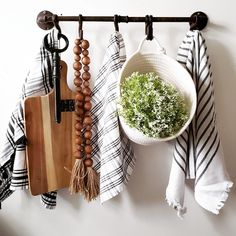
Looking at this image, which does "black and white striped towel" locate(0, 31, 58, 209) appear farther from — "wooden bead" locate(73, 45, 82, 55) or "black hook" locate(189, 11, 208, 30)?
"black hook" locate(189, 11, 208, 30)

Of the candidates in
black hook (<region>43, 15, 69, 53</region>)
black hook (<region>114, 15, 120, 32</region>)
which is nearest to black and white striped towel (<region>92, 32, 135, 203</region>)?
black hook (<region>114, 15, 120, 32</region>)

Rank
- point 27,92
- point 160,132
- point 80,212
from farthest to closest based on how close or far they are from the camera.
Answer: point 80,212 → point 27,92 → point 160,132

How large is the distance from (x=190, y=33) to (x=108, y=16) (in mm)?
245

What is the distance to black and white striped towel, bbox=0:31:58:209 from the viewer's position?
2.59 feet

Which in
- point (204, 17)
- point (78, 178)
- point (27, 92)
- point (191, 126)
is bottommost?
point (78, 178)

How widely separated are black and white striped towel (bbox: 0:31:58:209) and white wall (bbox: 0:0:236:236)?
80mm

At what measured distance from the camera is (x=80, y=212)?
3.06 feet

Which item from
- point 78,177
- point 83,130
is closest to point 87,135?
point 83,130

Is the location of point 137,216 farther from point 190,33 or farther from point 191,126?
point 190,33

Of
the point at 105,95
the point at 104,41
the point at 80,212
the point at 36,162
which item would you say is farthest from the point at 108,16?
the point at 80,212

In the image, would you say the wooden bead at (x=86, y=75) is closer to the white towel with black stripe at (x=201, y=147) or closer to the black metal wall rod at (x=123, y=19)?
the black metal wall rod at (x=123, y=19)

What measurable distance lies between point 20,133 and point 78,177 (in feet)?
0.69

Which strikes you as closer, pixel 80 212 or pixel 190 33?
pixel 190 33

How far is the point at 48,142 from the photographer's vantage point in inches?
31.9
